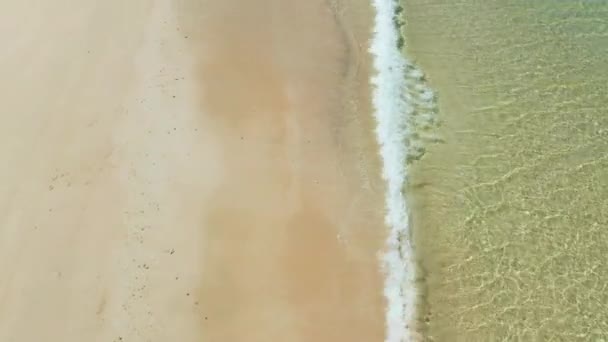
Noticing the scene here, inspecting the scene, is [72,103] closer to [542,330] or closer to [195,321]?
[195,321]

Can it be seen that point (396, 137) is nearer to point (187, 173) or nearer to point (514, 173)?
point (514, 173)

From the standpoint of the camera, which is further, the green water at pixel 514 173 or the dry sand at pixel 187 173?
the green water at pixel 514 173

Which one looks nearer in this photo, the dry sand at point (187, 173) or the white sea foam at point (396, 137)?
the dry sand at point (187, 173)

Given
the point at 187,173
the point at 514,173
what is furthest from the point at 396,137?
the point at 187,173

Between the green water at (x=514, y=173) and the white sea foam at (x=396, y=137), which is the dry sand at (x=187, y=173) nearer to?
the white sea foam at (x=396, y=137)

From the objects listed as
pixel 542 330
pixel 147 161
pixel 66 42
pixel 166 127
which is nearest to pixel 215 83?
pixel 166 127

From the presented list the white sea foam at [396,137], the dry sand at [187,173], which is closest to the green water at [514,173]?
the white sea foam at [396,137]
